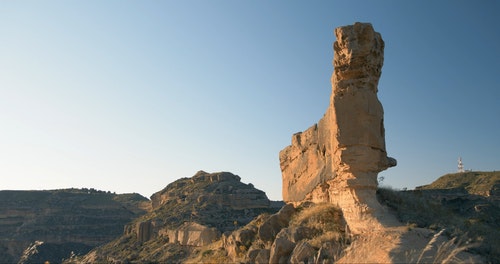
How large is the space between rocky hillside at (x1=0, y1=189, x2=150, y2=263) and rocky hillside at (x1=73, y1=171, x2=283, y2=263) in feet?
45.3

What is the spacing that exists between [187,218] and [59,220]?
1332 inches

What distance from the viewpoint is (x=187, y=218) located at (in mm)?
40906

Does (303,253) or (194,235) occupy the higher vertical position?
(303,253)

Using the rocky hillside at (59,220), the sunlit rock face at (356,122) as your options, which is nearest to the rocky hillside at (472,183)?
the sunlit rock face at (356,122)

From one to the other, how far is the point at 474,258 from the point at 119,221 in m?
63.0

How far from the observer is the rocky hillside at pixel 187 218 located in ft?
102

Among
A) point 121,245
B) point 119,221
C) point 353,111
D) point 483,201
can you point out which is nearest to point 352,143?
point 353,111

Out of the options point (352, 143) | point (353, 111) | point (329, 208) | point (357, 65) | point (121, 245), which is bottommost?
point (121, 245)

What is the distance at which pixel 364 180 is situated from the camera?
1001cm

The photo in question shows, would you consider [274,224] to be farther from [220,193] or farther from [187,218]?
[220,193]

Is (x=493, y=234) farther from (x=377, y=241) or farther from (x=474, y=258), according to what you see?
(x=377, y=241)

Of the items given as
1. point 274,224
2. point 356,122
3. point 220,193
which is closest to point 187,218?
point 220,193

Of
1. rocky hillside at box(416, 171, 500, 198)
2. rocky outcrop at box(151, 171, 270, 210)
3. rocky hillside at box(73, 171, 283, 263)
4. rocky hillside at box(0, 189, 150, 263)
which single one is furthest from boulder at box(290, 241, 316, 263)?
rocky hillside at box(0, 189, 150, 263)

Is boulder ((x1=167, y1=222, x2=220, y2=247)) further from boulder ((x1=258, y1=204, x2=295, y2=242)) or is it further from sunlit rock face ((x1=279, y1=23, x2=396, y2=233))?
sunlit rock face ((x1=279, y1=23, x2=396, y2=233))
